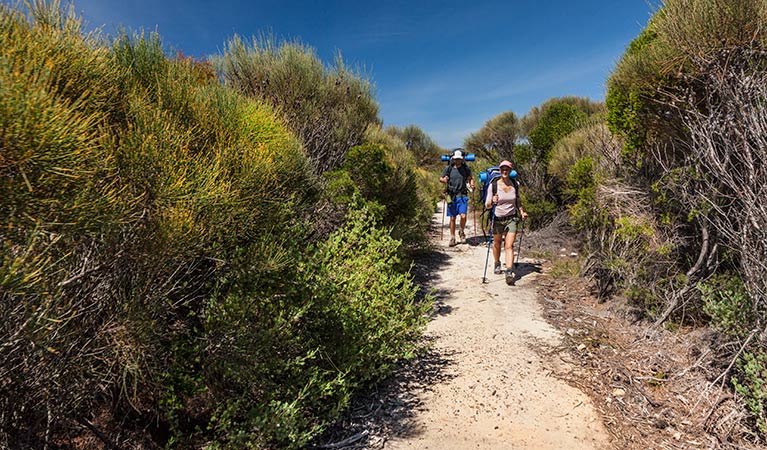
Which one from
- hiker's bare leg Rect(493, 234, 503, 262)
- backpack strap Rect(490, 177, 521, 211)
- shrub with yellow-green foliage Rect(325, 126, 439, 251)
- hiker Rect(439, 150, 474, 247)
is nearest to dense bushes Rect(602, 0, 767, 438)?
backpack strap Rect(490, 177, 521, 211)

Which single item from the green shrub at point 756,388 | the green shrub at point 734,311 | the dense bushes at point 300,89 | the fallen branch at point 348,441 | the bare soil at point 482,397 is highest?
the dense bushes at point 300,89

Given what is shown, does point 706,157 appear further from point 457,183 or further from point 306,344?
point 457,183

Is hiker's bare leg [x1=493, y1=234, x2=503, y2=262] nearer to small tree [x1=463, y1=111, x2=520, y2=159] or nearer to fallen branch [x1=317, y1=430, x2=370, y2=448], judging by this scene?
fallen branch [x1=317, y1=430, x2=370, y2=448]

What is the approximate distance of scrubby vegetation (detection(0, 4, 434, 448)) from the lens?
146cm

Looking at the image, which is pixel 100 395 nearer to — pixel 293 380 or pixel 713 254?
pixel 293 380

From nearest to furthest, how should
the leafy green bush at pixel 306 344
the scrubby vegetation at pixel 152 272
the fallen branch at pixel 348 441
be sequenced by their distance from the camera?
1. the scrubby vegetation at pixel 152 272
2. the leafy green bush at pixel 306 344
3. the fallen branch at pixel 348 441

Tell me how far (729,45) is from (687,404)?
303 cm

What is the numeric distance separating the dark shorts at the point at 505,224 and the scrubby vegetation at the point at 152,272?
2758 millimetres

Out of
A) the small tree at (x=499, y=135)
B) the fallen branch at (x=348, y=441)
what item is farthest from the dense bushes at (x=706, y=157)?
the small tree at (x=499, y=135)

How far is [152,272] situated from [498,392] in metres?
2.71

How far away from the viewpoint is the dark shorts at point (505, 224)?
5.73 metres

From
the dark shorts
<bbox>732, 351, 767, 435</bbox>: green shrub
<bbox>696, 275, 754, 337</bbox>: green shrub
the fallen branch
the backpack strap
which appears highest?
the backpack strap

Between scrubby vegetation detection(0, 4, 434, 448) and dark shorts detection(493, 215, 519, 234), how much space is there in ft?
9.05

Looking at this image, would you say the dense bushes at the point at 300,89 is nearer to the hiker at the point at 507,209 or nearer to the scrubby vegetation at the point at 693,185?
the hiker at the point at 507,209
